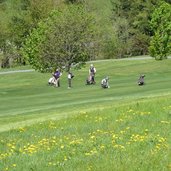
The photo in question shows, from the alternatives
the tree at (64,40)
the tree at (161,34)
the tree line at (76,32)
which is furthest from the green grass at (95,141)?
the tree at (161,34)

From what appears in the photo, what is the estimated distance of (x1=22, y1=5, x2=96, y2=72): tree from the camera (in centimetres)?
4988

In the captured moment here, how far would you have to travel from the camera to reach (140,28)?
86.2 meters

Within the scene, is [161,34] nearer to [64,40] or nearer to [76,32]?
[76,32]

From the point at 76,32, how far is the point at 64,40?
163 cm

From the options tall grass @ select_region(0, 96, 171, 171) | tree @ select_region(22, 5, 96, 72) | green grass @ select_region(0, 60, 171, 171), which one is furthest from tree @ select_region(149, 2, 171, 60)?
tall grass @ select_region(0, 96, 171, 171)

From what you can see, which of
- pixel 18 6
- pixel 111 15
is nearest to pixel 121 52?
pixel 111 15

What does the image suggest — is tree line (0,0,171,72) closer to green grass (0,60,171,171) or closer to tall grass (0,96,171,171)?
green grass (0,60,171,171)

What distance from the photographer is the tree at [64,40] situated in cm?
4988

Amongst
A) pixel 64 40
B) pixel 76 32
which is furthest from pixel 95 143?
pixel 76 32

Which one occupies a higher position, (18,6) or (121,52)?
(18,6)

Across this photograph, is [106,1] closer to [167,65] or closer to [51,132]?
[167,65]

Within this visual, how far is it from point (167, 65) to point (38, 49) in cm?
1576

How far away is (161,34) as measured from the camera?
61375 mm

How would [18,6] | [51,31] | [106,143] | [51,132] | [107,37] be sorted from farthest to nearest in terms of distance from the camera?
1. [18,6]
2. [107,37]
3. [51,31]
4. [51,132]
5. [106,143]
